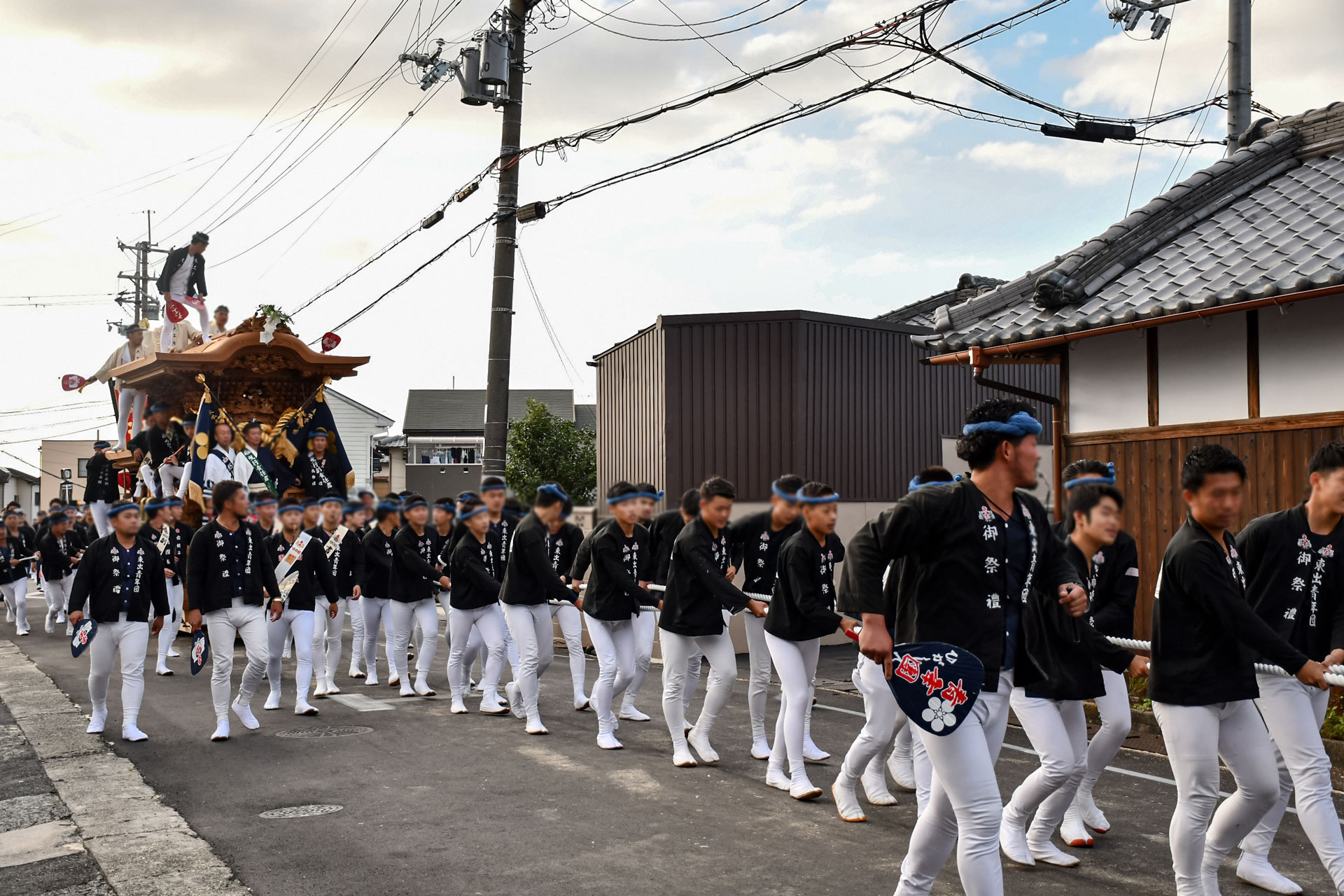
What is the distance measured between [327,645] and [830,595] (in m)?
6.50

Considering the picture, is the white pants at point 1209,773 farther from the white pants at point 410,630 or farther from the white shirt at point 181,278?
the white shirt at point 181,278

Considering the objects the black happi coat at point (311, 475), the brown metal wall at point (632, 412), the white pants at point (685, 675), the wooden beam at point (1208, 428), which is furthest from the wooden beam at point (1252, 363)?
the black happi coat at point (311, 475)

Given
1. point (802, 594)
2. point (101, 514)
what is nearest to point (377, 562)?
point (802, 594)

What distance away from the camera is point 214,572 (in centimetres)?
921

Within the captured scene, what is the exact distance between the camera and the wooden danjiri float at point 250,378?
17.0 meters

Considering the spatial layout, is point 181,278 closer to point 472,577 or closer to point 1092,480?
point 472,577

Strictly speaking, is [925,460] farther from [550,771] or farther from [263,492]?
[550,771]

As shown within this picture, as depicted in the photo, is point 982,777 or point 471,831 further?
point 471,831

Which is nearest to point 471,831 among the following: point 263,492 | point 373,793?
point 373,793

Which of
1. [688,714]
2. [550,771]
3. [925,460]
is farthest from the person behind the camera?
[925,460]

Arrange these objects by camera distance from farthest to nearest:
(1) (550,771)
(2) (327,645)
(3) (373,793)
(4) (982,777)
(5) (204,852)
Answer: (2) (327,645)
(1) (550,771)
(3) (373,793)
(5) (204,852)
(4) (982,777)

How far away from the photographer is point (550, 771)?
7742mm

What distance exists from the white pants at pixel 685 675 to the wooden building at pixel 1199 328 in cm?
449

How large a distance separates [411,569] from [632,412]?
6306mm
